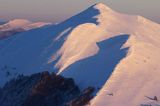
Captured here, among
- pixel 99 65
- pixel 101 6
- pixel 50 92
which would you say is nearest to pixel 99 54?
pixel 99 65

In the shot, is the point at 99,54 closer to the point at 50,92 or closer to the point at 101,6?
the point at 50,92

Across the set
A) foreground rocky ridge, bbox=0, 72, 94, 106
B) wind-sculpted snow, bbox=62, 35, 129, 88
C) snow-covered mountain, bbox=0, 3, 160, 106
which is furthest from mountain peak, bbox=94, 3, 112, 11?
foreground rocky ridge, bbox=0, 72, 94, 106

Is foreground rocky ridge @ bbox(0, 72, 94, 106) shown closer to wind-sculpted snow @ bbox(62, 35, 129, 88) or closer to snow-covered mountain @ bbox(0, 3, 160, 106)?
snow-covered mountain @ bbox(0, 3, 160, 106)

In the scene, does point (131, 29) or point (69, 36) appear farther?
point (131, 29)

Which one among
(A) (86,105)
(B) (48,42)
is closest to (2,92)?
(B) (48,42)

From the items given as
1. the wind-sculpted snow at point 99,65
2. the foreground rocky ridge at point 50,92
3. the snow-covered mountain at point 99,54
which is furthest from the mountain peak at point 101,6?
the foreground rocky ridge at point 50,92

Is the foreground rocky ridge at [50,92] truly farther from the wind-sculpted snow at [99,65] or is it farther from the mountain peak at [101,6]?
the mountain peak at [101,6]

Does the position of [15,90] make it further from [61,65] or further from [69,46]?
[69,46]

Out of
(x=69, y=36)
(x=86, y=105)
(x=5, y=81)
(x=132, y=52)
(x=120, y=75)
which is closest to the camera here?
(x=86, y=105)
